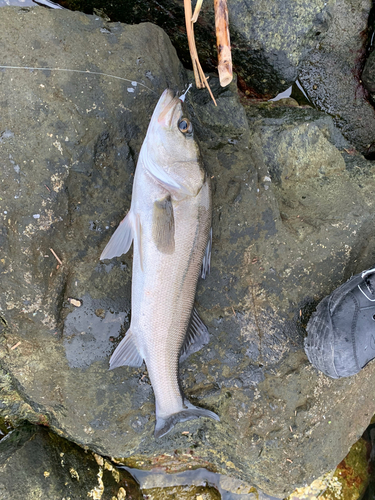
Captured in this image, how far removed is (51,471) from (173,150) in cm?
373

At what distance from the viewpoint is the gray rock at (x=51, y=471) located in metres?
3.71

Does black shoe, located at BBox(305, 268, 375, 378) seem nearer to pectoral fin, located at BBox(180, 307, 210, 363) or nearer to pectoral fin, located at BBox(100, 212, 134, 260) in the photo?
pectoral fin, located at BBox(180, 307, 210, 363)

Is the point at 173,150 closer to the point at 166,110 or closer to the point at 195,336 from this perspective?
the point at 166,110

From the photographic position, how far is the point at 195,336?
142 inches

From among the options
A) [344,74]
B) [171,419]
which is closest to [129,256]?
[171,419]

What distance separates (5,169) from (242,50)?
3.00 metres

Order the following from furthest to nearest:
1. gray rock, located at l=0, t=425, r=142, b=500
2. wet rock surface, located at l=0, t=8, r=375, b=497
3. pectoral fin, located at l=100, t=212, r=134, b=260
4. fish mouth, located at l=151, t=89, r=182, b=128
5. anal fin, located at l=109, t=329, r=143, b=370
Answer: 1. gray rock, located at l=0, t=425, r=142, b=500
2. anal fin, located at l=109, t=329, r=143, b=370
3. pectoral fin, located at l=100, t=212, r=134, b=260
4. wet rock surface, located at l=0, t=8, r=375, b=497
5. fish mouth, located at l=151, t=89, r=182, b=128

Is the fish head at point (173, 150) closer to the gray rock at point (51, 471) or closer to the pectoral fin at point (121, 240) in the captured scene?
the pectoral fin at point (121, 240)

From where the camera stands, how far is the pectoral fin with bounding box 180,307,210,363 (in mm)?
3564

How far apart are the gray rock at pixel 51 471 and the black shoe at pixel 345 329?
116 inches

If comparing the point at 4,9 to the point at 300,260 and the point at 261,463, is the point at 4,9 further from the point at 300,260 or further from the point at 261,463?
the point at 261,463

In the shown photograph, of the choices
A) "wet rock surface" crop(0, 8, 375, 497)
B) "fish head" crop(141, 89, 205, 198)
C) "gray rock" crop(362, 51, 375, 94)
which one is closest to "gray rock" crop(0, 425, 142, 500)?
"wet rock surface" crop(0, 8, 375, 497)

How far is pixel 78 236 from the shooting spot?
348 cm

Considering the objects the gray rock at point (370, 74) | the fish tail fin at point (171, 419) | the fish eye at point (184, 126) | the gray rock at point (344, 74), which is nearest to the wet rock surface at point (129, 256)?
the fish tail fin at point (171, 419)
